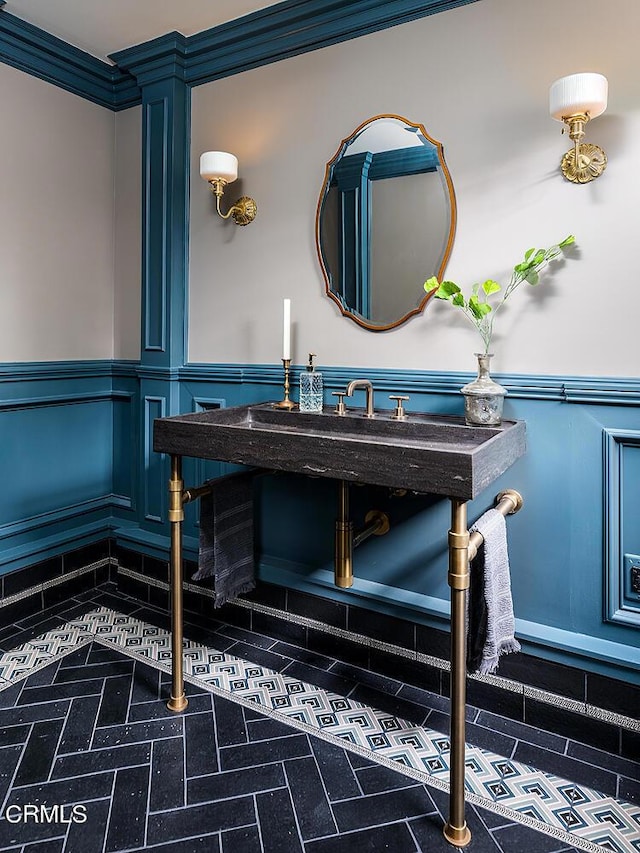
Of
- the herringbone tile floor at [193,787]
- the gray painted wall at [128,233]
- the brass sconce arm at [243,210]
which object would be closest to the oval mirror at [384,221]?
the brass sconce arm at [243,210]

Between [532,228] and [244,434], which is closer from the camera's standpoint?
[244,434]

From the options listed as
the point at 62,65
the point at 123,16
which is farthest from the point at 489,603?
the point at 62,65

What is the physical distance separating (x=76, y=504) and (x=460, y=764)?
81.9 inches

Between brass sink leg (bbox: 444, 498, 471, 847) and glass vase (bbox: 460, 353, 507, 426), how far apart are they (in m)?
0.48

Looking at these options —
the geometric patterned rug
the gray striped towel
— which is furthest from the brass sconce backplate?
the geometric patterned rug

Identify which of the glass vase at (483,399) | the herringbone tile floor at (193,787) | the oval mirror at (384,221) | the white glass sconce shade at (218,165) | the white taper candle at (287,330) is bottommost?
the herringbone tile floor at (193,787)

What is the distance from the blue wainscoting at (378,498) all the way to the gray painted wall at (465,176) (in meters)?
0.12

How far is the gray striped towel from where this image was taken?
2.03 metres

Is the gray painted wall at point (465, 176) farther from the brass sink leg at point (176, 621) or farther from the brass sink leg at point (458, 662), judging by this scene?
the brass sink leg at point (176, 621)

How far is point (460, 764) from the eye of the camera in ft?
4.70

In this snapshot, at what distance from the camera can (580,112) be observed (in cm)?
158

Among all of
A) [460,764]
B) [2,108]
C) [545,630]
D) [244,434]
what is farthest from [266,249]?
[460,764]

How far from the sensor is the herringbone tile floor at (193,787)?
1.43 meters

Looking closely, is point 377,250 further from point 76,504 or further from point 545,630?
point 76,504
